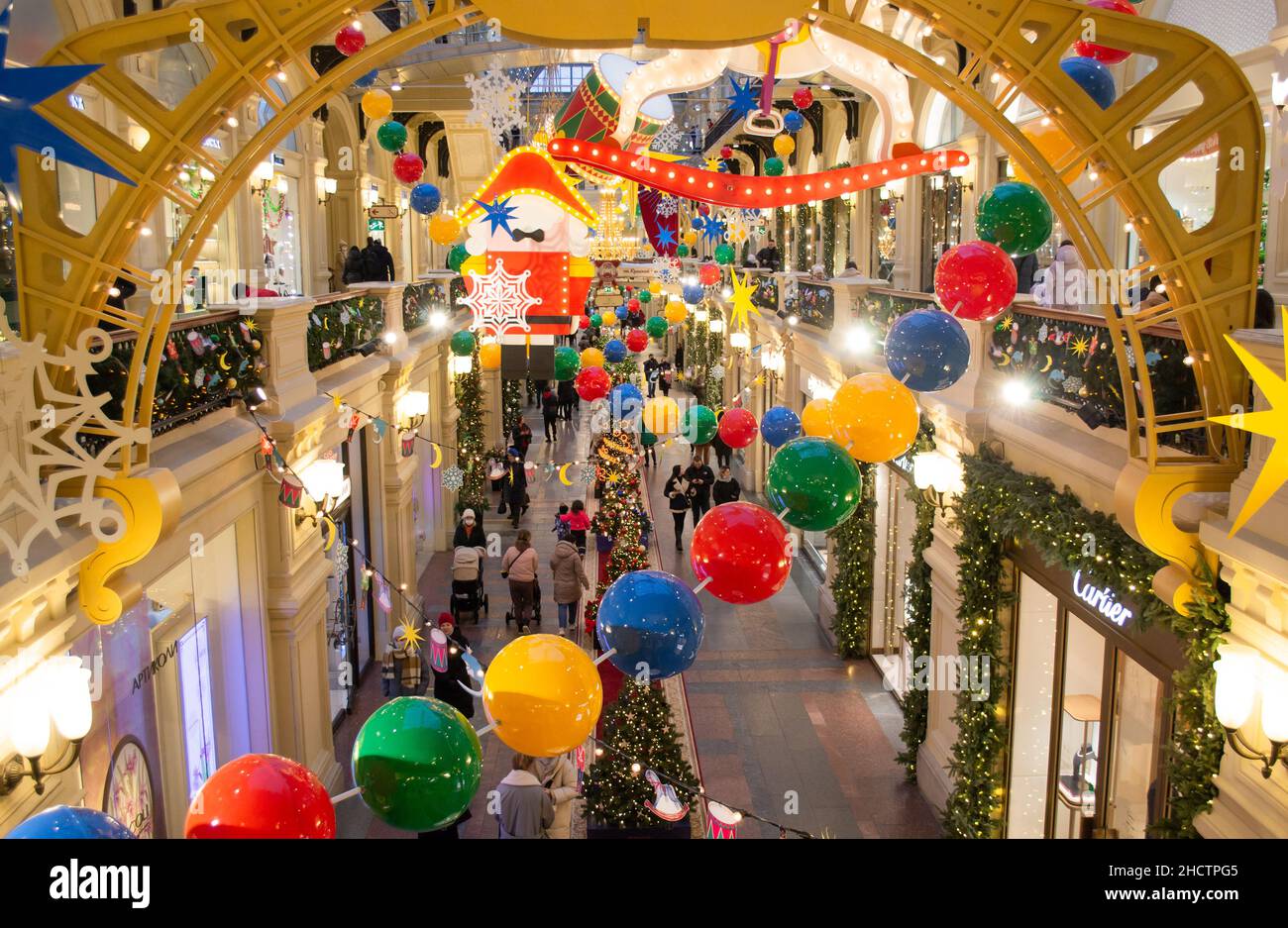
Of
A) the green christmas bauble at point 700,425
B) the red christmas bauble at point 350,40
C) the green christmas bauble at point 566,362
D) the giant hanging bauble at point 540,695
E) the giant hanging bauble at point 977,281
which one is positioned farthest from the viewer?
the green christmas bauble at point 566,362

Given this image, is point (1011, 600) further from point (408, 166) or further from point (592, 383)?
point (408, 166)

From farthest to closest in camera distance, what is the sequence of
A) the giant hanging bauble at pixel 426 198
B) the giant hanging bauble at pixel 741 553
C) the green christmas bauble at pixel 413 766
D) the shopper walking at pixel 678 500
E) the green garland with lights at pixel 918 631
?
the shopper walking at pixel 678 500
the giant hanging bauble at pixel 426 198
the green garland with lights at pixel 918 631
the giant hanging bauble at pixel 741 553
the green christmas bauble at pixel 413 766

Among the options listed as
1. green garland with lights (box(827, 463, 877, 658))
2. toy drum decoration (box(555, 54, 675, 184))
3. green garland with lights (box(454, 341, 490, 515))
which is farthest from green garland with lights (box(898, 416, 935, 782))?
green garland with lights (box(454, 341, 490, 515))

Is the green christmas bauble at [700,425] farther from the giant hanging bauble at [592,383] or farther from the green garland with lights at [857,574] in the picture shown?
the giant hanging bauble at [592,383]

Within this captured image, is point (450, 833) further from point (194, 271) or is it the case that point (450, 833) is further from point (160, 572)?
point (194, 271)

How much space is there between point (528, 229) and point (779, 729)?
219 inches

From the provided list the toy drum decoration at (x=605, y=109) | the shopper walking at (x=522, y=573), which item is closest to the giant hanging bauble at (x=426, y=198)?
the toy drum decoration at (x=605, y=109)

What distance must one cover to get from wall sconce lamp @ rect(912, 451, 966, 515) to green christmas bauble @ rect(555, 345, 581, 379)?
6.99m

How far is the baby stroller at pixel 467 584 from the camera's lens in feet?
42.5

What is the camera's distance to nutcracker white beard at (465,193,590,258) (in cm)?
840

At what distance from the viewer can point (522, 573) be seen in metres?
12.7

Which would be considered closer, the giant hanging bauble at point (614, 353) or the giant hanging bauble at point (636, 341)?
the giant hanging bauble at point (614, 353)

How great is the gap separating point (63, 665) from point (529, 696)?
1.97 meters

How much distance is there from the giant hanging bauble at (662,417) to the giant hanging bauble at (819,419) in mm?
6399
